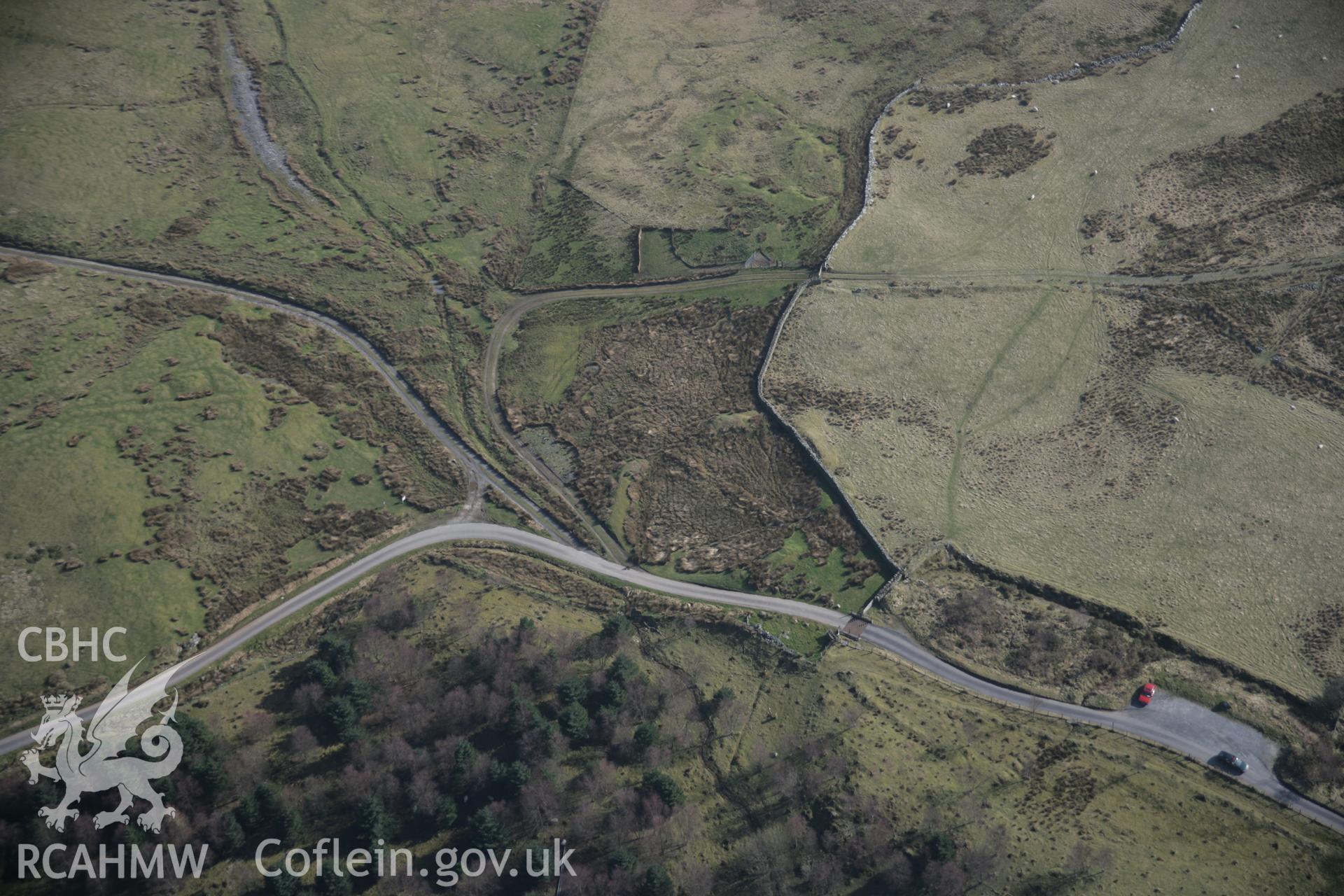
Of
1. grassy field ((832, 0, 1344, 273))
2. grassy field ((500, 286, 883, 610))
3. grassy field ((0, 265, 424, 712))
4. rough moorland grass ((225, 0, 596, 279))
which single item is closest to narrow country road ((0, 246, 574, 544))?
grassy field ((0, 265, 424, 712))

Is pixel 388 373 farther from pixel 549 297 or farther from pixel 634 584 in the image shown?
pixel 634 584

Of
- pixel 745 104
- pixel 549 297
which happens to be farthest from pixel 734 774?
pixel 745 104

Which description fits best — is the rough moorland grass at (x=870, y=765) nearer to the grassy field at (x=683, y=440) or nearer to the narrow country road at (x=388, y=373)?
the grassy field at (x=683, y=440)

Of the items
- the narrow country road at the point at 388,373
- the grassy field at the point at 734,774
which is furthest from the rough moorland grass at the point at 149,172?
the grassy field at the point at 734,774

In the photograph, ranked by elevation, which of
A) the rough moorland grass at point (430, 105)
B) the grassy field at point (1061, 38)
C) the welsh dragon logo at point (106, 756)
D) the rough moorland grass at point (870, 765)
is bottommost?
the welsh dragon logo at point (106, 756)

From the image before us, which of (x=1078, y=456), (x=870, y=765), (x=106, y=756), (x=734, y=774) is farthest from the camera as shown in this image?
(x=1078, y=456)

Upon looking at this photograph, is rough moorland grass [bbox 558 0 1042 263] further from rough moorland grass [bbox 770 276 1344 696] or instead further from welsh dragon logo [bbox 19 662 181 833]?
welsh dragon logo [bbox 19 662 181 833]
